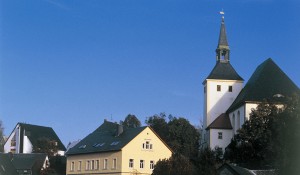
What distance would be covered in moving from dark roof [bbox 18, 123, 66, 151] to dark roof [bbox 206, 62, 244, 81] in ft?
93.9

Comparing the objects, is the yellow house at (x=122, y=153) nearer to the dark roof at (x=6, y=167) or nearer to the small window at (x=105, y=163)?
the small window at (x=105, y=163)

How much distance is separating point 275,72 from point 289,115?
1514 inches

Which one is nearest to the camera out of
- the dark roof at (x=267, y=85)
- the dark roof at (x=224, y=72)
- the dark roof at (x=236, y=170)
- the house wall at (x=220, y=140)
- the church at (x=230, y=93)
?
the dark roof at (x=236, y=170)

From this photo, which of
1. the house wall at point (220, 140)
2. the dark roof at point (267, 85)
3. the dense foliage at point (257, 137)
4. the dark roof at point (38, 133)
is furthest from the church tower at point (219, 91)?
the dark roof at point (38, 133)

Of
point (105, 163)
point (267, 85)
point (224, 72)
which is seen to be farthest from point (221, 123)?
point (105, 163)

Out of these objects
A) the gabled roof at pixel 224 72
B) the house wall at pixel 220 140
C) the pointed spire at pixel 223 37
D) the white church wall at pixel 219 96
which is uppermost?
the pointed spire at pixel 223 37

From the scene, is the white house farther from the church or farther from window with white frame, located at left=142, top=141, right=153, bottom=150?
window with white frame, located at left=142, top=141, right=153, bottom=150

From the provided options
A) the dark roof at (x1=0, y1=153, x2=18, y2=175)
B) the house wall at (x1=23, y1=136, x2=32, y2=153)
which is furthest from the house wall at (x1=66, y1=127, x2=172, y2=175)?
the house wall at (x1=23, y1=136, x2=32, y2=153)

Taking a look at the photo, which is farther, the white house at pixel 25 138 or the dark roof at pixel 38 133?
the dark roof at pixel 38 133

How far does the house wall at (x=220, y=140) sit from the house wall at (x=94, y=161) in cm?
1836

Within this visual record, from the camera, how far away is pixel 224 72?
273 feet

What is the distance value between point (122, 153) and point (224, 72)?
27.6 meters

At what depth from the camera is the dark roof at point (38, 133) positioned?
309 ft

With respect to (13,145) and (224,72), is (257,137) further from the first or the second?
(13,145)
